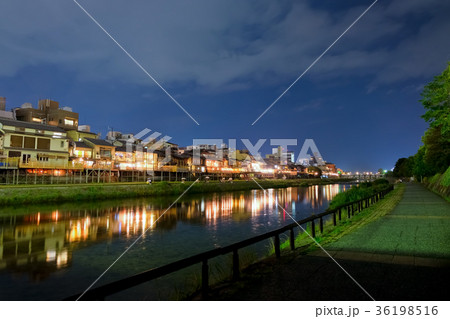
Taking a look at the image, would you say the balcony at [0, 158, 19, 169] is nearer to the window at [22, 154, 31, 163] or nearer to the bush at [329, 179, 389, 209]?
the window at [22, 154, 31, 163]

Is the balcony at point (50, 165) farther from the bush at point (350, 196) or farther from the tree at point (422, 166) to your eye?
the tree at point (422, 166)

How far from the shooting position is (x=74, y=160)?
4788 centimetres

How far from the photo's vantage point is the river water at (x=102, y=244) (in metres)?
9.07

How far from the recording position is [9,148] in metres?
39.2

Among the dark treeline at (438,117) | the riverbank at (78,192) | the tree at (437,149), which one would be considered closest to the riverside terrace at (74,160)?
the riverbank at (78,192)

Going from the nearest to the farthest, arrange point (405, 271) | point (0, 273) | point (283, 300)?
point (283, 300)
point (405, 271)
point (0, 273)

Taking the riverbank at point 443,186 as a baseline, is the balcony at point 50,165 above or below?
above

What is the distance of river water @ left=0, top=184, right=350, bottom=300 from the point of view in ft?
29.8

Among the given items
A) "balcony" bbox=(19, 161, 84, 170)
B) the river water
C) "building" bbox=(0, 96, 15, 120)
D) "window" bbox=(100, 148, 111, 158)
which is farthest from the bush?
"building" bbox=(0, 96, 15, 120)

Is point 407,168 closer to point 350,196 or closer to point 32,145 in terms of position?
point 350,196

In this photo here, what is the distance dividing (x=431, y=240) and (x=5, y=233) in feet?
75.0

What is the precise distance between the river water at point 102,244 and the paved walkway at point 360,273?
2102 millimetres
